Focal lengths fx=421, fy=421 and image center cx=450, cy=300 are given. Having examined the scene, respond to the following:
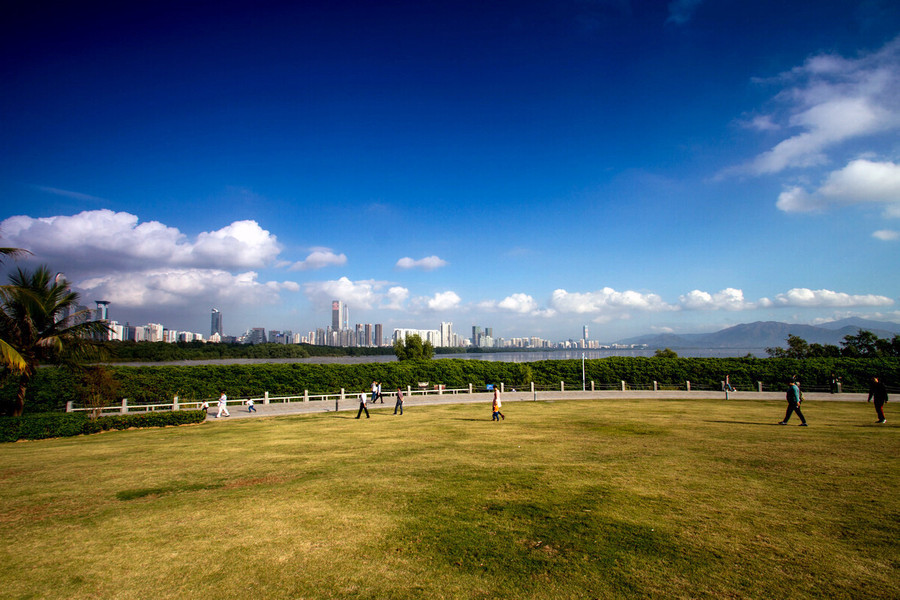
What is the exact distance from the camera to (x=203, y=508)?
26.3 feet

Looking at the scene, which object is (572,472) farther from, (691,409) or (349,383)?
(349,383)

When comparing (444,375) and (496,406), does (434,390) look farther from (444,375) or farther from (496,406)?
(496,406)

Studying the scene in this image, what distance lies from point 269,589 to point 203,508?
3.79 meters

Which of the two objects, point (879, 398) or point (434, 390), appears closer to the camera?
point (879, 398)

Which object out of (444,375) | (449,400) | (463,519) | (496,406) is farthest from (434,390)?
(463,519)

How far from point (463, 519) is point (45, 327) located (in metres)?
23.5

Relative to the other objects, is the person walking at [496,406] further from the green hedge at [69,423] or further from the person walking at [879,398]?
the green hedge at [69,423]

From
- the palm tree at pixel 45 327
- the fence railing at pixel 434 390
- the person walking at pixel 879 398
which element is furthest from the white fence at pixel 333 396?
the person walking at pixel 879 398

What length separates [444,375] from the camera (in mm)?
41281

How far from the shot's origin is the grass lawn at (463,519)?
5246mm

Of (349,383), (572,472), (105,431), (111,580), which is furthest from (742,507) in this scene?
(349,383)

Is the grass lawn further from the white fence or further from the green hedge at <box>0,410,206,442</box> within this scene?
the white fence

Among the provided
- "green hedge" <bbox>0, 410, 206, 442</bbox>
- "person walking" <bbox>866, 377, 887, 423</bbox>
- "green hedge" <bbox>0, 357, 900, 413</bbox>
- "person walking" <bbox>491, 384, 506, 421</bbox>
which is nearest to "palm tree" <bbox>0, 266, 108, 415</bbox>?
"green hedge" <bbox>0, 410, 206, 442</bbox>

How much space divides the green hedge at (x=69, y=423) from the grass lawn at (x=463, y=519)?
15.9ft
